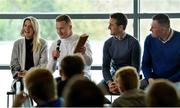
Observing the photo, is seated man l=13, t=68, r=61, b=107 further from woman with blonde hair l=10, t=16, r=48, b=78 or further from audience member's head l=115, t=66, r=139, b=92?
woman with blonde hair l=10, t=16, r=48, b=78

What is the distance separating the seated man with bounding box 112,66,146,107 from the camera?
2.99 meters

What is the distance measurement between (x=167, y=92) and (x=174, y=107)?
85mm

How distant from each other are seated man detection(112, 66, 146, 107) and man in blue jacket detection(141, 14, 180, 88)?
156 centimetres

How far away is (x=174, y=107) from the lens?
2186 mm

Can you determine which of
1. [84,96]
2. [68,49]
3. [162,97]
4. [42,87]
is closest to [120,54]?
[68,49]

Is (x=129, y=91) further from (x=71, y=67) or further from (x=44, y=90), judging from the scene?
(x=44, y=90)

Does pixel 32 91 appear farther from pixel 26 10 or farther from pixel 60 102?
pixel 26 10

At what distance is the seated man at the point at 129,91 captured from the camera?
2.99 meters

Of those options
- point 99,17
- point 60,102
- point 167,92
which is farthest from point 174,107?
point 99,17

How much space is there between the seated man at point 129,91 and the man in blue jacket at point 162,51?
156cm

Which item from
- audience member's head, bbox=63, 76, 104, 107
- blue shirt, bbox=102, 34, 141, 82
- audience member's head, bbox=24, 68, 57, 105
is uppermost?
audience member's head, bbox=63, 76, 104, 107

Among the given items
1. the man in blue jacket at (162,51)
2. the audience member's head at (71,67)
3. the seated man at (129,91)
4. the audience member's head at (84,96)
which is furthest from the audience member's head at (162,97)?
the man in blue jacket at (162,51)

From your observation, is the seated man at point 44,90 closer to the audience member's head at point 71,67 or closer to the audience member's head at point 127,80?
the audience member's head at point 71,67

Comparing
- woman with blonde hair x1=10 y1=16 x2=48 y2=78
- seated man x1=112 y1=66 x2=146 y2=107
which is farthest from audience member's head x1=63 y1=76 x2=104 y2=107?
woman with blonde hair x1=10 y1=16 x2=48 y2=78
